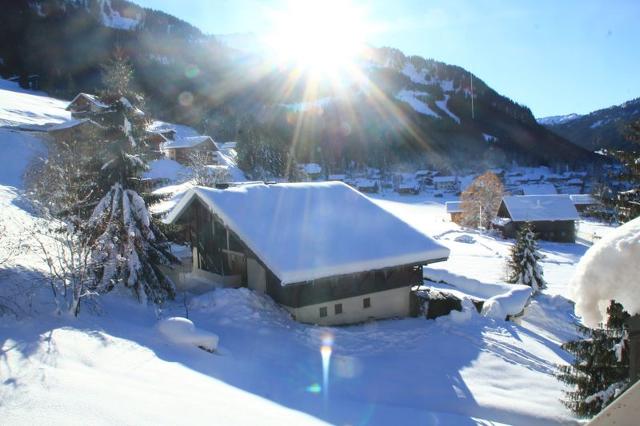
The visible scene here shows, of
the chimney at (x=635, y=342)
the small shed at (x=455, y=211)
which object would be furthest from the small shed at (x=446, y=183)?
the chimney at (x=635, y=342)

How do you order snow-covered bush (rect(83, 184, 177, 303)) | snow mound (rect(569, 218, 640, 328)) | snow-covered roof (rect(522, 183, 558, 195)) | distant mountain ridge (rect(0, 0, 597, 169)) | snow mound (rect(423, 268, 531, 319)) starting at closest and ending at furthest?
snow mound (rect(569, 218, 640, 328)), snow-covered bush (rect(83, 184, 177, 303)), snow mound (rect(423, 268, 531, 319)), distant mountain ridge (rect(0, 0, 597, 169)), snow-covered roof (rect(522, 183, 558, 195))

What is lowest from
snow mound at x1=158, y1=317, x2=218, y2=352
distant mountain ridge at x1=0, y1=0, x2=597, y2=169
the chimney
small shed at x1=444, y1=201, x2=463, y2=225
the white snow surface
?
small shed at x1=444, y1=201, x2=463, y2=225

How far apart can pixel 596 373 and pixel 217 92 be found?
14667 cm

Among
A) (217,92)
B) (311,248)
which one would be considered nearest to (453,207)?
(311,248)

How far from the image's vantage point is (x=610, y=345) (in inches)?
385

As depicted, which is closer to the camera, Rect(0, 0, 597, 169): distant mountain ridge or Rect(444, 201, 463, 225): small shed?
Rect(444, 201, 463, 225): small shed

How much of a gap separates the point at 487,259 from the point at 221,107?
338ft

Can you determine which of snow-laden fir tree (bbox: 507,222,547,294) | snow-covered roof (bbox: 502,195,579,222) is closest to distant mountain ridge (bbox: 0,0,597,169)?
snow-covered roof (bbox: 502,195,579,222)

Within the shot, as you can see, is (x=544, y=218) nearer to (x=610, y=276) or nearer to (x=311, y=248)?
(x=311, y=248)

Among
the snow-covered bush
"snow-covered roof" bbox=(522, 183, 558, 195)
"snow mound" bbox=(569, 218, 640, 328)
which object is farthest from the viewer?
→ "snow-covered roof" bbox=(522, 183, 558, 195)

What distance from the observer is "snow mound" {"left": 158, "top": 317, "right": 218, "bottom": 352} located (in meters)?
9.55

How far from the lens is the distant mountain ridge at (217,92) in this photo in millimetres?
101125

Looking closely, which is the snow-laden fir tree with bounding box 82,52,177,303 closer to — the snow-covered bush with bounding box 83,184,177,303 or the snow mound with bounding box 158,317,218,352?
the snow-covered bush with bounding box 83,184,177,303

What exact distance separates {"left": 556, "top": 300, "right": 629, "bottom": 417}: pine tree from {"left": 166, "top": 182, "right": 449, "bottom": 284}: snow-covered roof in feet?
22.0
